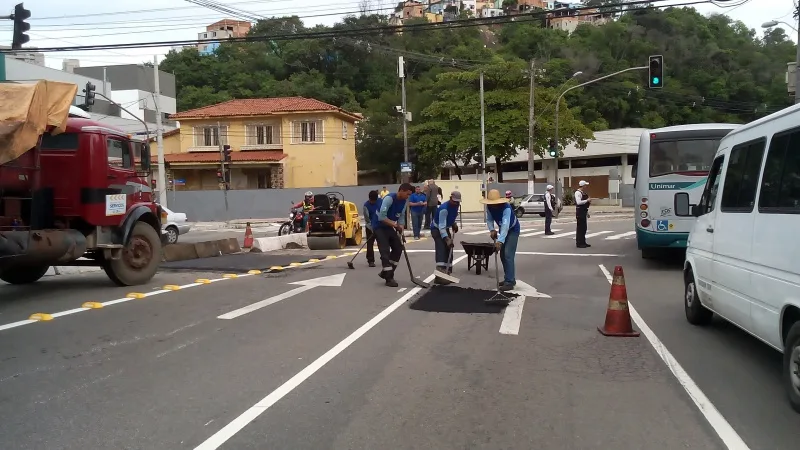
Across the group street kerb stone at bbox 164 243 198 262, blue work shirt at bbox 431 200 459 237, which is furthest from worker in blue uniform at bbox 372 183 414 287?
street kerb stone at bbox 164 243 198 262

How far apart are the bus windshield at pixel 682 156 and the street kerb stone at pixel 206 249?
433 inches

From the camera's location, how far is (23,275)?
1196cm

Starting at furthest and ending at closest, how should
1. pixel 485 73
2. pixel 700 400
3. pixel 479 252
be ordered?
pixel 485 73 → pixel 479 252 → pixel 700 400

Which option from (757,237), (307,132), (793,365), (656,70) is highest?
(307,132)

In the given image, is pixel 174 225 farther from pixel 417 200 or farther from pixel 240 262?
pixel 240 262

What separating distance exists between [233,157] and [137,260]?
3860cm

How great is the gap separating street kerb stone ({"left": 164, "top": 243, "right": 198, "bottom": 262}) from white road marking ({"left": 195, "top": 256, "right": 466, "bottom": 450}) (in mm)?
8588

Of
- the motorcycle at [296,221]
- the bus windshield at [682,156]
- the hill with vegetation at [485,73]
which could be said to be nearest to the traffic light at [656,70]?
the bus windshield at [682,156]

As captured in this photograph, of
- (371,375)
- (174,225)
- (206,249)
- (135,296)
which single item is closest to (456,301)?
(371,375)

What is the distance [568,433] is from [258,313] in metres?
5.59

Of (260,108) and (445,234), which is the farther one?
(260,108)

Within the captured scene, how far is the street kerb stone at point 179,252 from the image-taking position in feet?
52.1

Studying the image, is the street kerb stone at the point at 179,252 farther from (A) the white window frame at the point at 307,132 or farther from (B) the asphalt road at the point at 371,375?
(A) the white window frame at the point at 307,132

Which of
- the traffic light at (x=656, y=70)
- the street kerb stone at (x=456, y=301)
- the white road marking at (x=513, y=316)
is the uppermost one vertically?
the traffic light at (x=656, y=70)
